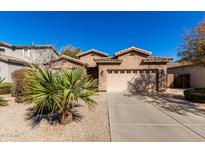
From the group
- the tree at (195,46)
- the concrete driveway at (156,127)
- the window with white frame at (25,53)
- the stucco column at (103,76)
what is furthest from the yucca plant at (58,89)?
the window with white frame at (25,53)

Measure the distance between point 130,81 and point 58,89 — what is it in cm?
984

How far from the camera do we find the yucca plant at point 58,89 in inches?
159

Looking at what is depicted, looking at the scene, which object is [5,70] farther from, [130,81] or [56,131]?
[130,81]

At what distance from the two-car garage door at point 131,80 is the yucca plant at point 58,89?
27.2 ft

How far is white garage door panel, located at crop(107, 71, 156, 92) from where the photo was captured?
1288cm

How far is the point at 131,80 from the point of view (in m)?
13.0

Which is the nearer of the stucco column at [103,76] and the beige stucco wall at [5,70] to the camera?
the stucco column at [103,76]

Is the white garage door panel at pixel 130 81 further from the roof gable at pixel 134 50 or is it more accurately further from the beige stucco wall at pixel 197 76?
the beige stucco wall at pixel 197 76

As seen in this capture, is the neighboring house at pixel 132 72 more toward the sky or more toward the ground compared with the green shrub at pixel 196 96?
more toward the sky

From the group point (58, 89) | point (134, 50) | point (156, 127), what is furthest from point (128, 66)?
point (58, 89)

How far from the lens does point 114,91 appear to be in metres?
13.0
